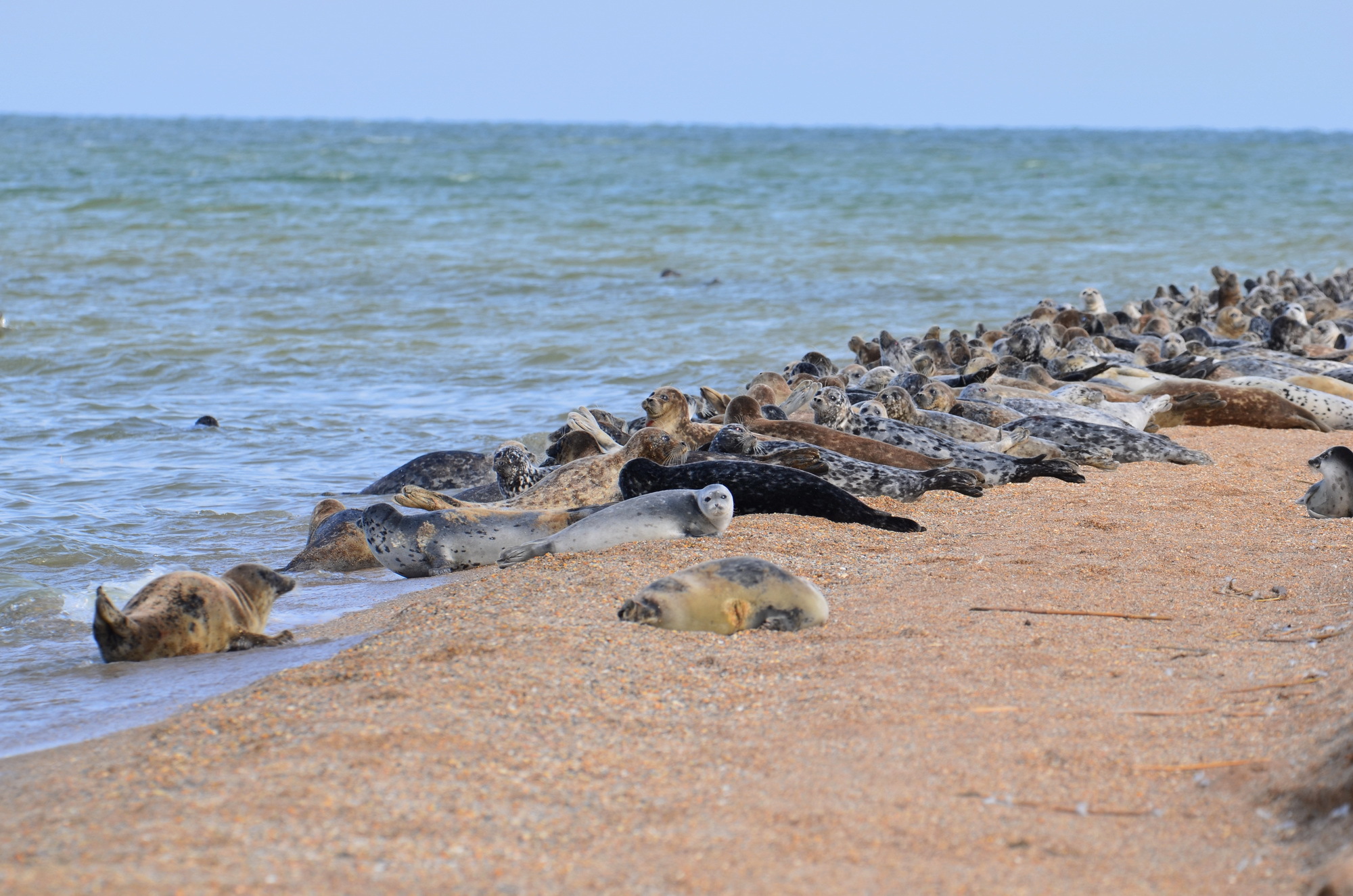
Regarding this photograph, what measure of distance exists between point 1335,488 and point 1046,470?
1.25 meters

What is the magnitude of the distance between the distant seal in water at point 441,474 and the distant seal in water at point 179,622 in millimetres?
2345

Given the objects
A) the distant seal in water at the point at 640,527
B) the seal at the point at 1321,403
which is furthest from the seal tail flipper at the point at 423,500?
the seal at the point at 1321,403

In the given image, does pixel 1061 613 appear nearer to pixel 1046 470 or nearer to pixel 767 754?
pixel 767 754

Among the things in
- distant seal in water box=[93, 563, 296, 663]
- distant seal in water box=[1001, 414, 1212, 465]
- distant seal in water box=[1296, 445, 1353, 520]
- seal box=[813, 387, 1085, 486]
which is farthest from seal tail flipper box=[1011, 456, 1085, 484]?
distant seal in water box=[93, 563, 296, 663]

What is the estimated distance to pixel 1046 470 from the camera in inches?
232

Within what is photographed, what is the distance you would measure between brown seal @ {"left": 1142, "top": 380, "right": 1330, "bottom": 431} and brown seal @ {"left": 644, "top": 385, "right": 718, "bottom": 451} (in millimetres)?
2980

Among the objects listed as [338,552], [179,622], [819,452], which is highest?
[819,452]

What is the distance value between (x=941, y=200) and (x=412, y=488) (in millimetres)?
A: 27051

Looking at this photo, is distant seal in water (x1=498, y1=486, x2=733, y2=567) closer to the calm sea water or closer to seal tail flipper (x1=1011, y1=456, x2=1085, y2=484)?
the calm sea water

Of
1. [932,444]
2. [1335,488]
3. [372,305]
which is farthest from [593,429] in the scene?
[372,305]

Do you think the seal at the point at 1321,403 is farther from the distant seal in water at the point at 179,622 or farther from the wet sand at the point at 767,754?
the distant seal in water at the point at 179,622

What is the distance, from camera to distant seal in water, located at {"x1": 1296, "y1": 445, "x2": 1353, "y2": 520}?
5.00 metres

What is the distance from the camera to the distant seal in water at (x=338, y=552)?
5.26m

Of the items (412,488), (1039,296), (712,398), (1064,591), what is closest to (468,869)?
(1064,591)
